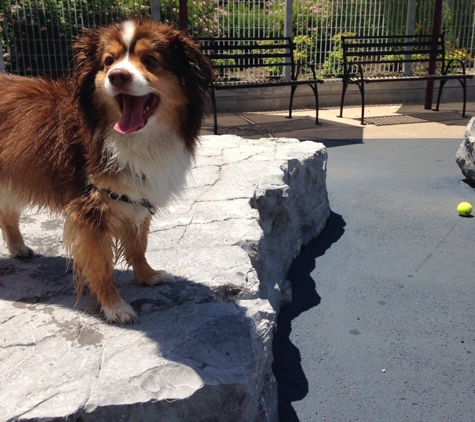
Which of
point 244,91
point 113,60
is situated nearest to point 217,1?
point 244,91

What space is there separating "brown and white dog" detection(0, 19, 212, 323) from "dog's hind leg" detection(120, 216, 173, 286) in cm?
5

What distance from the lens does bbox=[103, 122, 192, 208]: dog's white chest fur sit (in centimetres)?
233

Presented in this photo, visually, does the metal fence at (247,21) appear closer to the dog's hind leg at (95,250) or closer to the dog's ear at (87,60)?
the dog's ear at (87,60)

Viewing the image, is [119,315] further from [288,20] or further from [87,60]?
[288,20]

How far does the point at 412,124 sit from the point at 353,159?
2829 millimetres

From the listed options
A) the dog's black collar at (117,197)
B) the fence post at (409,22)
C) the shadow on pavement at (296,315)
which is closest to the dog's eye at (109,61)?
the dog's black collar at (117,197)

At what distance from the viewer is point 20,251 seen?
3146mm

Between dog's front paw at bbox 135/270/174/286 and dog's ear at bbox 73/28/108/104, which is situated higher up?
dog's ear at bbox 73/28/108/104

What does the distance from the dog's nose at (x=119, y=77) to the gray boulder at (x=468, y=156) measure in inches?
175

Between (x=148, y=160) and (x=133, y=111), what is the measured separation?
0.76 ft

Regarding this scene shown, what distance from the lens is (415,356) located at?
301 cm

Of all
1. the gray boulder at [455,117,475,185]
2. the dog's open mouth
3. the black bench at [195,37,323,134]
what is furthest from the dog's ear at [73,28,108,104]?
the black bench at [195,37,323,134]

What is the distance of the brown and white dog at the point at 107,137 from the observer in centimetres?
→ 226

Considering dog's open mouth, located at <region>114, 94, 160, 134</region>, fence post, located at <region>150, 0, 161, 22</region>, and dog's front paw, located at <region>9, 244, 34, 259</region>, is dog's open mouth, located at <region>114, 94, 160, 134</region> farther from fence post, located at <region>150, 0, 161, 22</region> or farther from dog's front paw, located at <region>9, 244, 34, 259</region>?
fence post, located at <region>150, 0, 161, 22</region>
